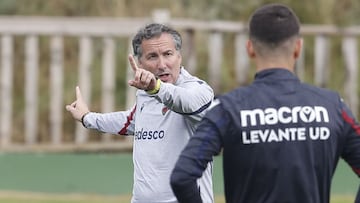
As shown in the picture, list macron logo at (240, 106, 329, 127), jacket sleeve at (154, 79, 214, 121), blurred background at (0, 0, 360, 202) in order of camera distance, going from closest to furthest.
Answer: macron logo at (240, 106, 329, 127) → jacket sleeve at (154, 79, 214, 121) → blurred background at (0, 0, 360, 202)

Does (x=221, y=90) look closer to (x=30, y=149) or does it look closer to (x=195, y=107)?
(x=30, y=149)

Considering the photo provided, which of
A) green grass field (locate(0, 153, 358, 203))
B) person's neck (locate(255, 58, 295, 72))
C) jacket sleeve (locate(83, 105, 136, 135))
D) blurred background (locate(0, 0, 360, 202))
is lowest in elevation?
green grass field (locate(0, 153, 358, 203))

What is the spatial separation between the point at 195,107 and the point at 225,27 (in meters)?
10.8

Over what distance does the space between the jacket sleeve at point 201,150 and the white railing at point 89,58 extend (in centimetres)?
1163

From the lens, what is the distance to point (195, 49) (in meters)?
17.1

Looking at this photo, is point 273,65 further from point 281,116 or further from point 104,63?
point 104,63

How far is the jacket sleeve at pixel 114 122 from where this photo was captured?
7219 millimetres

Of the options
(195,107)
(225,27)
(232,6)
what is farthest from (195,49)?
(195,107)

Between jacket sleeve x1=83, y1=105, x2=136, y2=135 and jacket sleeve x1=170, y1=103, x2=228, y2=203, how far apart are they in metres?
2.13

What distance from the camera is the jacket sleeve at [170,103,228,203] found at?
5004 mm

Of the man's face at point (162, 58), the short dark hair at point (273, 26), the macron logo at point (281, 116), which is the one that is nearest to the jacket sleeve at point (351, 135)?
the macron logo at point (281, 116)

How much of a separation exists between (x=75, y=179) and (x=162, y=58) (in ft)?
26.6

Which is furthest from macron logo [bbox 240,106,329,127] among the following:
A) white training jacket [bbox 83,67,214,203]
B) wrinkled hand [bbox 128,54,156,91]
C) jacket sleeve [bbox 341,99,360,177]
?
white training jacket [bbox 83,67,214,203]

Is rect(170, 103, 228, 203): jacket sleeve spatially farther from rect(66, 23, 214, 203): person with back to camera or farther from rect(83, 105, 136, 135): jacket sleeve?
rect(83, 105, 136, 135): jacket sleeve
